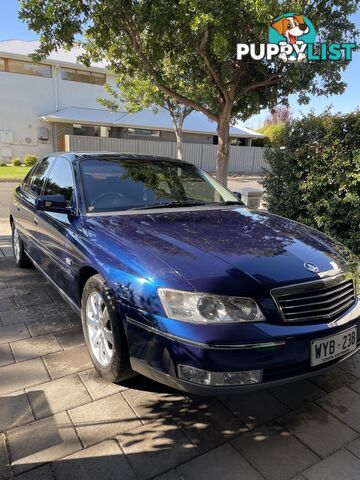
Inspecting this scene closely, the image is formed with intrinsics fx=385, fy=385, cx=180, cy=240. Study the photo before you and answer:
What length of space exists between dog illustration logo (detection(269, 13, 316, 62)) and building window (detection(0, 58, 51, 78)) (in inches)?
743

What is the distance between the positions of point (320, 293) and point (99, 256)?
146cm

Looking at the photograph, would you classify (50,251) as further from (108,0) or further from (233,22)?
(233,22)

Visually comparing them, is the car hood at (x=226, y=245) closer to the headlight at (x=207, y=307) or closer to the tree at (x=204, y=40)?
the headlight at (x=207, y=307)

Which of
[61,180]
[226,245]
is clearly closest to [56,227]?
[61,180]

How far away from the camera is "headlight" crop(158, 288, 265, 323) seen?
2.09m

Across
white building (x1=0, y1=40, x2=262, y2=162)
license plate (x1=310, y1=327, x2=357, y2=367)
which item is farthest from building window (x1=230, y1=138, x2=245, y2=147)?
license plate (x1=310, y1=327, x2=357, y2=367)

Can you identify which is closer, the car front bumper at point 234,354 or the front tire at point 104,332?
the car front bumper at point 234,354

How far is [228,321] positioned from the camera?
2072 mm

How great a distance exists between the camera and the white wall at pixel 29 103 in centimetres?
2216

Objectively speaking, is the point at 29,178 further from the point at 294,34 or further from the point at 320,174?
the point at 294,34

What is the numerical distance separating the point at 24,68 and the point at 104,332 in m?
24.0

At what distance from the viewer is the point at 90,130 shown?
2459 centimetres

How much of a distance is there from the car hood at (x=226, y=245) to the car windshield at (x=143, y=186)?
0.74 feet

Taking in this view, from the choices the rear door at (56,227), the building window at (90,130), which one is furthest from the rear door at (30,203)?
the building window at (90,130)
